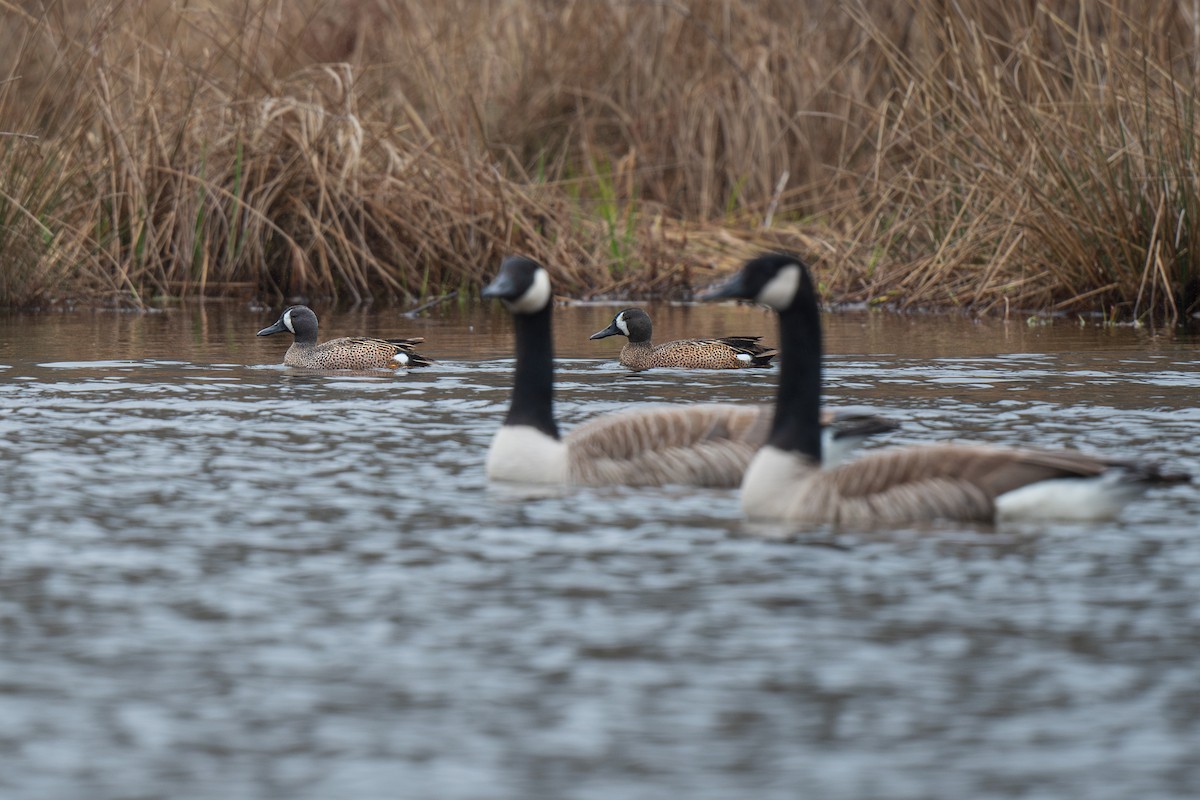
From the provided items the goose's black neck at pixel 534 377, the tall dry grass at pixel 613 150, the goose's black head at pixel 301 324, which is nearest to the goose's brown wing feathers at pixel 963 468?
the goose's black neck at pixel 534 377

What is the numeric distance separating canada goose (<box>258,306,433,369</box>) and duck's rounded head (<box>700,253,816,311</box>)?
556 centimetres

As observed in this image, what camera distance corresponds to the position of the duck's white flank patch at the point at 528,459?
840 centimetres

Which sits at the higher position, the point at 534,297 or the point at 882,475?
the point at 534,297

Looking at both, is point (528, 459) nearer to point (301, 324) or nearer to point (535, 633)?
point (535, 633)

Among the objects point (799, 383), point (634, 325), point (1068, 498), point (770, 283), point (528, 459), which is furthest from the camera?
point (634, 325)

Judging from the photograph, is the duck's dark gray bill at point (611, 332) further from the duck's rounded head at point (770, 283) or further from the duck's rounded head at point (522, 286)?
the duck's rounded head at point (770, 283)

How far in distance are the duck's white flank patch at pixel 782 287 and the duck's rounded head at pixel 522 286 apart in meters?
1.19

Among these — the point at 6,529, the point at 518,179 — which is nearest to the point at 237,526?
the point at 6,529

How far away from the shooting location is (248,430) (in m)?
10.1

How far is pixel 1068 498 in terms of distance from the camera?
7188mm

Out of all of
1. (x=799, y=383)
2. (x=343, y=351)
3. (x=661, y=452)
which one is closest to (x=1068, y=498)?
(x=799, y=383)

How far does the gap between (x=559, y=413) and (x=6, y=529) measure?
4.26 m

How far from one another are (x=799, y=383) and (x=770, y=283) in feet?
1.37

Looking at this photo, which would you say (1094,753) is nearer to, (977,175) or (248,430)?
(248,430)
